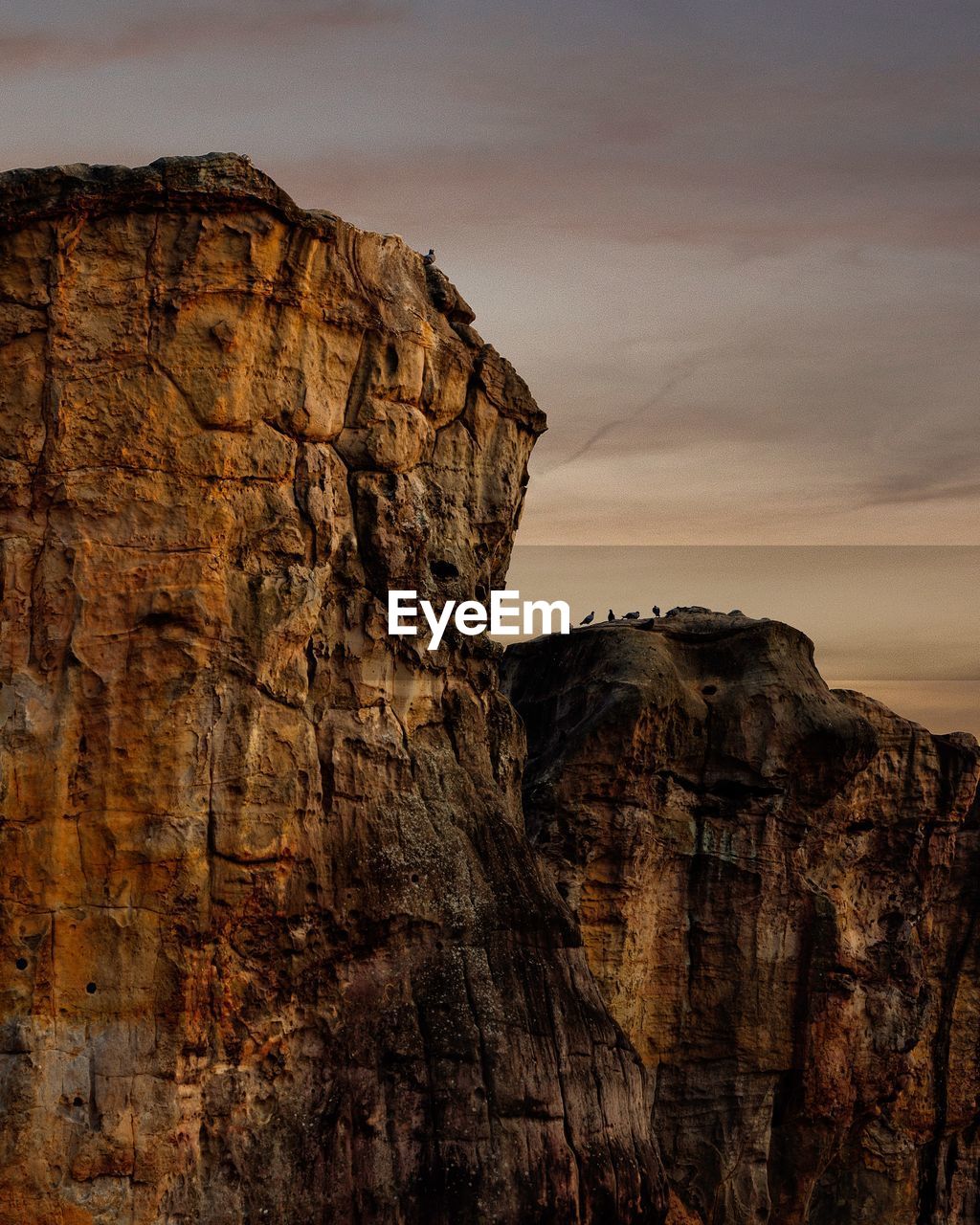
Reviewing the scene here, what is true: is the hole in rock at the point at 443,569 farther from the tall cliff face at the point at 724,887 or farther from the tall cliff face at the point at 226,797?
the tall cliff face at the point at 724,887

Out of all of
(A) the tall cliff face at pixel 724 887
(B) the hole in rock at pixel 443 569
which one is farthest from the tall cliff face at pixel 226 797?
(A) the tall cliff face at pixel 724 887

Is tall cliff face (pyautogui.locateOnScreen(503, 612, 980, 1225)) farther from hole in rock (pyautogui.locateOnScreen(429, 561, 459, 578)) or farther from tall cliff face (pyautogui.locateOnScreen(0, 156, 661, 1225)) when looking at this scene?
tall cliff face (pyautogui.locateOnScreen(0, 156, 661, 1225))

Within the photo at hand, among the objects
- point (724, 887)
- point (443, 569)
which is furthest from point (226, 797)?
point (724, 887)

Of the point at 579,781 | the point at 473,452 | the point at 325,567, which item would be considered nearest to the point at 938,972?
the point at 579,781

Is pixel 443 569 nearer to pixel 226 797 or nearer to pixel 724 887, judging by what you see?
pixel 226 797

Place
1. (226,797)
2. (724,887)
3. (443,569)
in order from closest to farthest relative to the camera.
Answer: (226,797) → (443,569) → (724,887)
